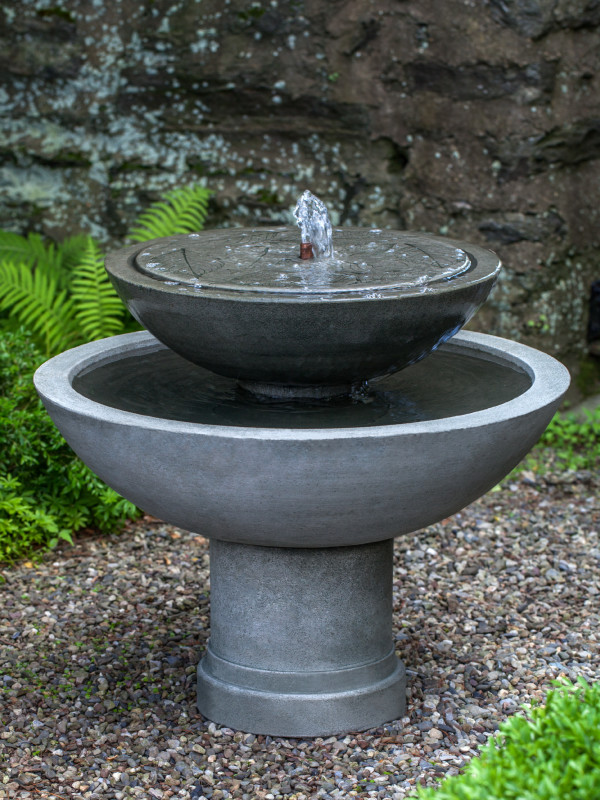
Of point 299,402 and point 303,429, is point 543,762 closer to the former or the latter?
point 303,429

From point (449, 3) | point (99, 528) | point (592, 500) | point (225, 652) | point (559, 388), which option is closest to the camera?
point (559, 388)

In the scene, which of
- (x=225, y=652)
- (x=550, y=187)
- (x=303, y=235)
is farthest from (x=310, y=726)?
(x=550, y=187)

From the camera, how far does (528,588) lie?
3803mm

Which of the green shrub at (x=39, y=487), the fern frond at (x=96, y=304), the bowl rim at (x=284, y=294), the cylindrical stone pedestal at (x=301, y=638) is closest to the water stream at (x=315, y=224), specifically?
the bowl rim at (x=284, y=294)

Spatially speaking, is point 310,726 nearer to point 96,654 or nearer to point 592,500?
point 96,654

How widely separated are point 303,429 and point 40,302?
2.77 meters

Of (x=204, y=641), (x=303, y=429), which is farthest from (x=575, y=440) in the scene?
(x=303, y=429)

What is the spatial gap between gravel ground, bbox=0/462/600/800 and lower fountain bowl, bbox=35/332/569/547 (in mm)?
643

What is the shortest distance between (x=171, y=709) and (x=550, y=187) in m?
3.40

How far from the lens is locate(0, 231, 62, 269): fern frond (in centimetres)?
506

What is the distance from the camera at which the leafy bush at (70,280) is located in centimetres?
470

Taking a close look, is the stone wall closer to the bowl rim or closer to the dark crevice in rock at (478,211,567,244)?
the dark crevice in rock at (478,211,567,244)

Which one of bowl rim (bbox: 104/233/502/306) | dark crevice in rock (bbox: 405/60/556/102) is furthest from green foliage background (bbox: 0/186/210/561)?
bowl rim (bbox: 104/233/502/306)

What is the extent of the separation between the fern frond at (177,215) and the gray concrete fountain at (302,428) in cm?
182
